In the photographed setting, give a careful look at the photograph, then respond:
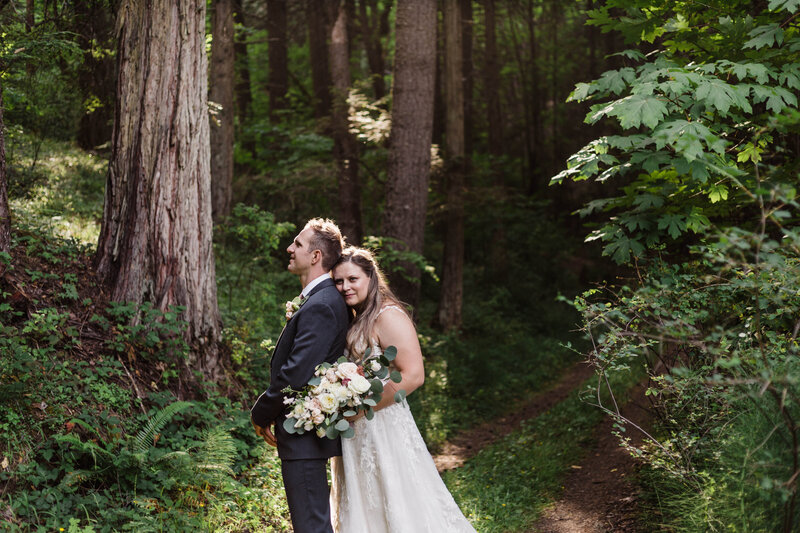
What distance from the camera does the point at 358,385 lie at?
12.2 feet

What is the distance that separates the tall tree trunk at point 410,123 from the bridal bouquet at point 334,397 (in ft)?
24.3

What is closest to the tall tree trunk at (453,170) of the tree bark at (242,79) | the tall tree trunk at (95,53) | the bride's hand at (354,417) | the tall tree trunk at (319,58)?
the tree bark at (242,79)

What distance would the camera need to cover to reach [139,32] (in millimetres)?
6523

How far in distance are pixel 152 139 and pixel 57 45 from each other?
1.72 metres

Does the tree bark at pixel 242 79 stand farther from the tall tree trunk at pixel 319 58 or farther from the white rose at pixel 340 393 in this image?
the white rose at pixel 340 393

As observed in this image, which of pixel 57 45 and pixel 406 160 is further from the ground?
pixel 57 45

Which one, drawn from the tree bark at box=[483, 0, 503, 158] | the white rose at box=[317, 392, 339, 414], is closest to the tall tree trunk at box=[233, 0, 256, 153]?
the tree bark at box=[483, 0, 503, 158]

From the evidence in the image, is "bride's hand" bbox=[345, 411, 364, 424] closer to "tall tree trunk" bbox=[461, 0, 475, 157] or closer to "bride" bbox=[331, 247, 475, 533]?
"bride" bbox=[331, 247, 475, 533]

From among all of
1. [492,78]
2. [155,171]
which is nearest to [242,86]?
[492,78]

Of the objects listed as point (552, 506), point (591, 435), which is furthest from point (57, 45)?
point (591, 435)

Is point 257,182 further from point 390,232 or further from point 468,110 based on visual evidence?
point 468,110

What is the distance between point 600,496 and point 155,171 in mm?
5426

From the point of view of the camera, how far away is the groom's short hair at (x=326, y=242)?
13.6 ft

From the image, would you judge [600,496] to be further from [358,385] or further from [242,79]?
[242,79]
